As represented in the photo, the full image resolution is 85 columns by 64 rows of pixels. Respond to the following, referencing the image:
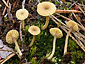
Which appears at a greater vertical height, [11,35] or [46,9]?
[46,9]

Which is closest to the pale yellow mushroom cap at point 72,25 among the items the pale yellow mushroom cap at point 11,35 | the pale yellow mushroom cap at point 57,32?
the pale yellow mushroom cap at point 57,32

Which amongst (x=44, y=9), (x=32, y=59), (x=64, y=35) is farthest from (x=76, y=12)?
(x=32, y=59)

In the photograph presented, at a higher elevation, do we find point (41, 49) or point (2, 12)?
point (2, 12)

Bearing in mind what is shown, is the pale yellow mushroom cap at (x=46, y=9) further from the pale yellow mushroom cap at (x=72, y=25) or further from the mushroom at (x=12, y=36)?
the mushroom at (x=12, y=36)

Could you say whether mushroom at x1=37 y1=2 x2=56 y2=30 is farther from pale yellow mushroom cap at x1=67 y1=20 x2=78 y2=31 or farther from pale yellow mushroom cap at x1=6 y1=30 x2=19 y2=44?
pale yellow mushroom cap at x1=6 y1=30 x2=19 y2=44

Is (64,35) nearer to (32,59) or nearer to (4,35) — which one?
(32,59)

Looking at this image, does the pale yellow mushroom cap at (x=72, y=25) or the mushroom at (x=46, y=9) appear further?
the pale yellow mushroom cap at (x=72, y=25)

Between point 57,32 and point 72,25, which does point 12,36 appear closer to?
point 57,32

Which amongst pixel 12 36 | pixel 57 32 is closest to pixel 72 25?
pixel 57 32

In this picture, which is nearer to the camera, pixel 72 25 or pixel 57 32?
pixel 57 32

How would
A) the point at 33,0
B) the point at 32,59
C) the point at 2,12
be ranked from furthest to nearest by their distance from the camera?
the point at 33,0
the point at 2,12
the point at 32,59

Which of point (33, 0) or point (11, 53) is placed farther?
point (33, 0)
